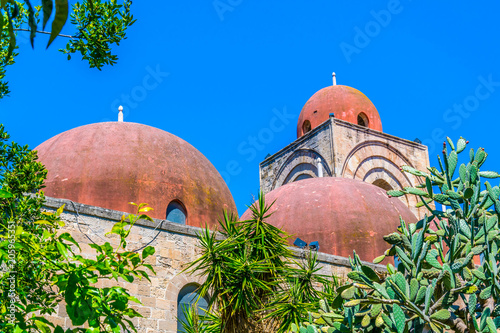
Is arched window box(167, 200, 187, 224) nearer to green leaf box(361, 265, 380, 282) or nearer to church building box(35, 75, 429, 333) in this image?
church building box(35, 75, 429, 333)

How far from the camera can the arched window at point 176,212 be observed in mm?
10058

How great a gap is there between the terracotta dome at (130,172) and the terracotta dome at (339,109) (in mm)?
11198

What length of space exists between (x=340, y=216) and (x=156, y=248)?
15.2 ft

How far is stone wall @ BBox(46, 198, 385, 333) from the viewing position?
7.99 m

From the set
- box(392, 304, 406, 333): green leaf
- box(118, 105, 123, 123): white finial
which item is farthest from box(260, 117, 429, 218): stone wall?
box(392, 304, 406, 333): green leaf

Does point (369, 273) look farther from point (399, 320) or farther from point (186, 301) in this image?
point (186, 301)

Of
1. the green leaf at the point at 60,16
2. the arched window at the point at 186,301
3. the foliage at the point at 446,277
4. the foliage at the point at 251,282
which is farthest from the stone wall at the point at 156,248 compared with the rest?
the green leaf at the point at 60,16

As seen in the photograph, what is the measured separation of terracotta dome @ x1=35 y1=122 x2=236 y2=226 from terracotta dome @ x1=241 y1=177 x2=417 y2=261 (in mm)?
1542

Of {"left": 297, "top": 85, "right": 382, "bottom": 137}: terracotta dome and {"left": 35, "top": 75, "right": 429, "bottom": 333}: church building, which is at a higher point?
{"left": 297, "top": 85, "right": 382, "bottom": 137}: terracotta dome

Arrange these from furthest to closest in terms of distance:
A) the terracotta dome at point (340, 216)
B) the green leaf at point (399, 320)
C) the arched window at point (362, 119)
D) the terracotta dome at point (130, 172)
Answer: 1. the arched window at point (362, 119)
2. the terracotta dome at point (340, 216)
3. the terracotta dome at point (130, 172)
4. the green leaf at point (399, 320)

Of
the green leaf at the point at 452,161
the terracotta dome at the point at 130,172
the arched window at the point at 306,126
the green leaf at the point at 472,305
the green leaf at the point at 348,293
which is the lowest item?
the green leaf at the point at 472,305

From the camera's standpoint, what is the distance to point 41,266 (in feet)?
14.1

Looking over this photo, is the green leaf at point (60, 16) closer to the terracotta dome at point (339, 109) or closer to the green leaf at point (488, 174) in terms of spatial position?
the green leaf at point (488, 174)

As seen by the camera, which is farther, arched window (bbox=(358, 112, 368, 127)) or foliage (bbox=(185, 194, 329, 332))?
arched window (bbox=(358, 112, 368, 127))
